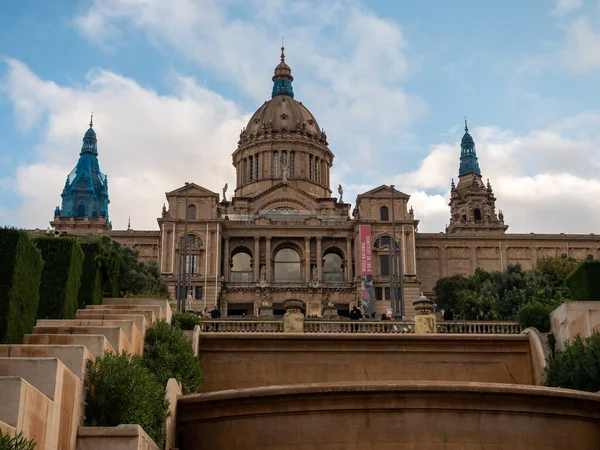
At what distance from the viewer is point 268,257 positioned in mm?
79812

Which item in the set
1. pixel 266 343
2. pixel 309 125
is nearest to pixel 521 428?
pixel 266 343

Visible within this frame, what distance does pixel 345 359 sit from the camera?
28984 millimetres

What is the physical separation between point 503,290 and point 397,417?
46.7 meters

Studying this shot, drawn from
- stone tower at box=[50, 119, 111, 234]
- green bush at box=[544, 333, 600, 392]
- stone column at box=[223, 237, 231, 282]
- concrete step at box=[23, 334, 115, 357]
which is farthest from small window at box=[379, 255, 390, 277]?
concrete step at box=[23, 334, 115, 357]

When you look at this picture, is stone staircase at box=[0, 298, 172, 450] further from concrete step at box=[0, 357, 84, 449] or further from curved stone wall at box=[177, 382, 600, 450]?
curved stone wall at box=[177, 382, 600, 450]

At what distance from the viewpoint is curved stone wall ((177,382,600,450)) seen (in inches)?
797

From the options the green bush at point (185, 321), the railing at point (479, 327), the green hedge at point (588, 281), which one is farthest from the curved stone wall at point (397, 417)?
the green hedge at point (588, 281)

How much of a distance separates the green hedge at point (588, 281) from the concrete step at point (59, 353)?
2027 cm

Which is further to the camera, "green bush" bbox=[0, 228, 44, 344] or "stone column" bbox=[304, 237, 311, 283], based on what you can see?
"stone column" bbox=[304, 237, 311, 283]

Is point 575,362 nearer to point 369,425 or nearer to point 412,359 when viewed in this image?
point 412,359

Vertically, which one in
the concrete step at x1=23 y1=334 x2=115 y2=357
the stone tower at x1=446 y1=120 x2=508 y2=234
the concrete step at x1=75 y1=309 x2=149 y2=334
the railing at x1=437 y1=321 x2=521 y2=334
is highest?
the stone tower at x1=446 y1=120 x2=508 y2=234

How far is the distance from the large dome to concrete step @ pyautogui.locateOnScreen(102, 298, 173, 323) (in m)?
66.4

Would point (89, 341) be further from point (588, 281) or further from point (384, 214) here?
point (384, 214)

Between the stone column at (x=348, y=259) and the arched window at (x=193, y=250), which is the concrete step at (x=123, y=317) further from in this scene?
the stone column at (x=348, y=259)
